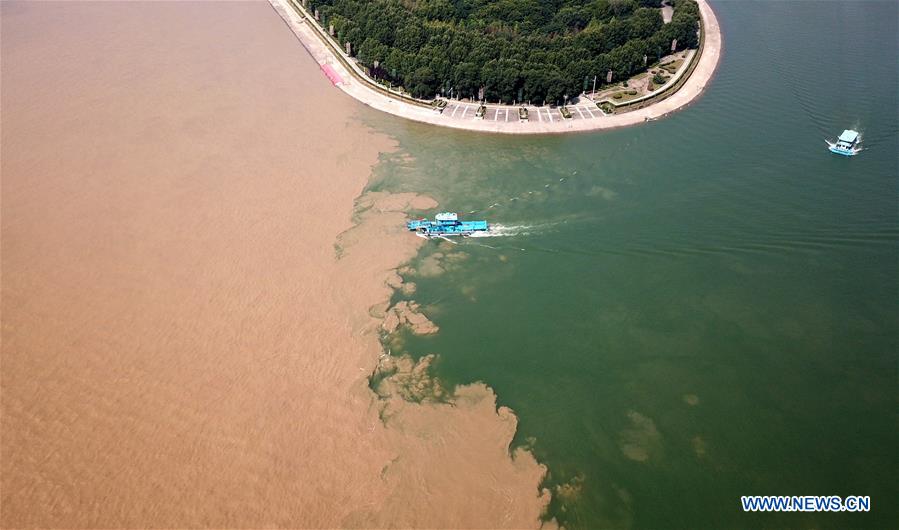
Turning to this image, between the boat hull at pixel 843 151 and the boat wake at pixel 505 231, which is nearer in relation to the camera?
the boat wake at pixel 505 231

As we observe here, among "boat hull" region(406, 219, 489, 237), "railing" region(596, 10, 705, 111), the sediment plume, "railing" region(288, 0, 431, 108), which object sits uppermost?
"railing" region(596, 10, 705, 111)

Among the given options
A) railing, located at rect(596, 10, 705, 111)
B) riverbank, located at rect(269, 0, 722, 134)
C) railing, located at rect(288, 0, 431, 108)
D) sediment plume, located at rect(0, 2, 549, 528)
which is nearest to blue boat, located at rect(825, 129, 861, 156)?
riverbank, located at rect(269, 0, 722, 134)

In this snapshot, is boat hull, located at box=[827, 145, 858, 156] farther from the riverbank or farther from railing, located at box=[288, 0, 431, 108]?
railing, located at box=[288, 0, 431, 108]

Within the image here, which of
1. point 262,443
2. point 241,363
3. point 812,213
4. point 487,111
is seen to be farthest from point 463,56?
point 262,443

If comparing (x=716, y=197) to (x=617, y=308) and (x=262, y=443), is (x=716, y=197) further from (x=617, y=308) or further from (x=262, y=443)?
(x=262, y=443)

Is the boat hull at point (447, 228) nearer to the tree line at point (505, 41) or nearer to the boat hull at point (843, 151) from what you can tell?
the tree line at point (505, 41)

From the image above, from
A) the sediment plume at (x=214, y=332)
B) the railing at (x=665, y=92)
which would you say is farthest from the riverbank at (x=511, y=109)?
the sediment plume at (x=214, y=332)
